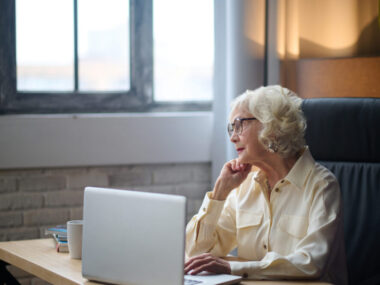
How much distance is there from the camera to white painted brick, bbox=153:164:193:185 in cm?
318

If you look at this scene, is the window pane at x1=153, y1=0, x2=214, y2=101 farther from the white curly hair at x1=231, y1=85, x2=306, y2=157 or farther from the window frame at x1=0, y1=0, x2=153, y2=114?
the white curly hair at x1=231, y1=85, x2=306, y2=157

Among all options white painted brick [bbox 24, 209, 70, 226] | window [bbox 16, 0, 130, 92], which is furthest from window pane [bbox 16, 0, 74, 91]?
white painted brick [bbox 24, 209, 70, 226]

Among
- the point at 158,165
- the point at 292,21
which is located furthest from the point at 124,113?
the point at 292,21

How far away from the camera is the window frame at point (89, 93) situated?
116 inches

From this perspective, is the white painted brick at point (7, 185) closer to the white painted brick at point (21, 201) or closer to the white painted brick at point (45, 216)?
the white painted brick at point (21, 201)

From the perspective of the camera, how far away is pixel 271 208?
6.61 ft

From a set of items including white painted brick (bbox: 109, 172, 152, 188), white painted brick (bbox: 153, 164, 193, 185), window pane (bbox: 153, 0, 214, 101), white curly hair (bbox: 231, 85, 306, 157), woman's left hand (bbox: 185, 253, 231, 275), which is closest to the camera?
woman's left hand (bbox: 185, 253, 231, 275)

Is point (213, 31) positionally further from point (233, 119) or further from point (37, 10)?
point (233, 119)

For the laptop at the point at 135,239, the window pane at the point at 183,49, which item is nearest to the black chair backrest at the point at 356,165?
the laptop at the point at 135,239

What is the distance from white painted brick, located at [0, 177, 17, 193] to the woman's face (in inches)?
48.4

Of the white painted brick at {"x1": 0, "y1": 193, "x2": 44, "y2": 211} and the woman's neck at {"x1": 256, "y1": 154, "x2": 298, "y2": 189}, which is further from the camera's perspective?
the white painted brick at {"x1": 0, "y1": 193, "x2": 44, "y2": 211}

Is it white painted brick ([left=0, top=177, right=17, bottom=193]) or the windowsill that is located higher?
the windowsill

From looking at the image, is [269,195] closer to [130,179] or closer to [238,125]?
[238,125]

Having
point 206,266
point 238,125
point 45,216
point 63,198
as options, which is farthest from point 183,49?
point 206,266
